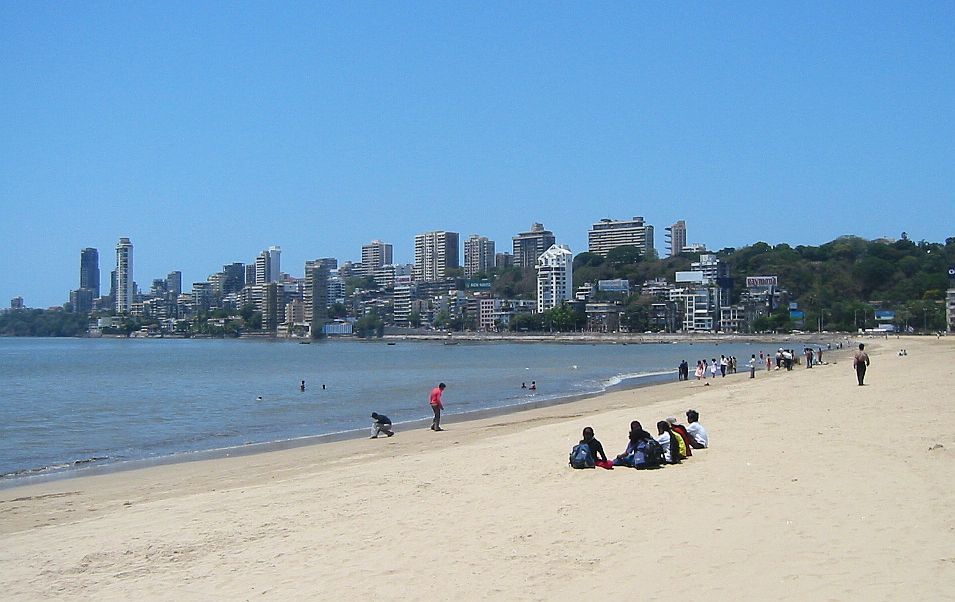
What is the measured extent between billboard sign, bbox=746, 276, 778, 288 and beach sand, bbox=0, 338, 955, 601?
548 feet

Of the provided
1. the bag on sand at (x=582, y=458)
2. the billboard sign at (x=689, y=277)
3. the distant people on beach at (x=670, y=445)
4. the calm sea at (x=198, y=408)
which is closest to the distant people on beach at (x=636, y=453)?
the distant people on beach at (x=670, y=445)

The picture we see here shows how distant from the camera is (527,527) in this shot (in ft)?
26.1

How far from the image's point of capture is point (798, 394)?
22844 millimetres

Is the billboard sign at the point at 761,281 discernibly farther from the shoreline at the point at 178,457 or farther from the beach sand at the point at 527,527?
the beach sand at the point at 527,527

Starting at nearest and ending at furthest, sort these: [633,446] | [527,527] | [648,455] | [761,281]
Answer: [527,527] < [648,455] < [633,446] < [761,281]

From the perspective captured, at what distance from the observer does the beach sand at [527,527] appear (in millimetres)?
6246

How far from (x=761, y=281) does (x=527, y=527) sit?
175674 mm

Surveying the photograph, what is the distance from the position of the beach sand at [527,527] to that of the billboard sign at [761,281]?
167m

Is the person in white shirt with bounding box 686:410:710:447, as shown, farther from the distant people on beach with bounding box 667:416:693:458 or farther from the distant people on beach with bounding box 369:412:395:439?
the distant people on beach with bounding box 369:412:395:439

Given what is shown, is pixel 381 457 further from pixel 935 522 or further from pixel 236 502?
pixel 935 522

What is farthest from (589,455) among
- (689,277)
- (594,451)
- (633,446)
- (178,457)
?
(689,277)

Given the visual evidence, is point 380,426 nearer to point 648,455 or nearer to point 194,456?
point 194,456

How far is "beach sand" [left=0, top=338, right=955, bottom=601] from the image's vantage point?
6.25m

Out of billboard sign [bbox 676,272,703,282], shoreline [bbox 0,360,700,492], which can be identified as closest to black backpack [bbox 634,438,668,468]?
shoreline [bbox 0,360,700,492]
